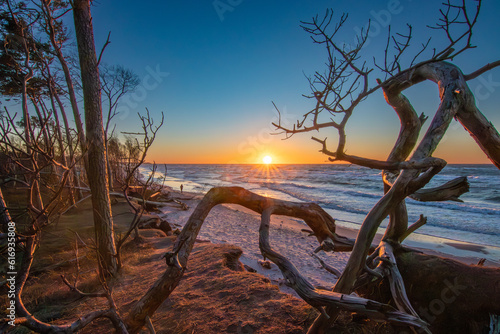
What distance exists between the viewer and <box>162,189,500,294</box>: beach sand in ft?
18.7

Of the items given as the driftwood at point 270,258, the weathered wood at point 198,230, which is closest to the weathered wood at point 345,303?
the driftwood at point 270,258

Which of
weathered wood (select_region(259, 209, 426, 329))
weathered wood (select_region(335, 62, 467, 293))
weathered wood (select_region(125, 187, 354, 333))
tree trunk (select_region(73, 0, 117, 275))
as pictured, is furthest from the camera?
tree trunk (select_region(73, 0, 117, 275))

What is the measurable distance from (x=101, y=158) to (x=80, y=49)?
2.03 m

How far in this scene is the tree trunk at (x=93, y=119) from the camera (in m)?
3.79

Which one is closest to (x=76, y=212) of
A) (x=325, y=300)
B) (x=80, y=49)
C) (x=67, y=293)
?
(x=67, y=293)

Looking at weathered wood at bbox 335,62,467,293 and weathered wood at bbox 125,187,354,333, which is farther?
weathered wood at bbox 335,62,467,293

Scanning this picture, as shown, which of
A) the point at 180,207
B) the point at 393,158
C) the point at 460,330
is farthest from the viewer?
the point at 180,207

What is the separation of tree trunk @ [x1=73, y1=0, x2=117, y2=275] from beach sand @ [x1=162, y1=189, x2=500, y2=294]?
3570 mm

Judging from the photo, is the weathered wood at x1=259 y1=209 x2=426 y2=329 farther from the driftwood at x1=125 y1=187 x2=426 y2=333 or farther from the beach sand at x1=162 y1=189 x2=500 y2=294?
the beach sand at x1=162 y1=189 x2=500 y2=294

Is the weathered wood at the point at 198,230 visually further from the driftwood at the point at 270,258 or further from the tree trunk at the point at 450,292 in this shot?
the tree trunk at the point at 450,292

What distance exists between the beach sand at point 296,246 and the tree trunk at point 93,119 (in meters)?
3.57

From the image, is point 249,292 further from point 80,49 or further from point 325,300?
point 80,49

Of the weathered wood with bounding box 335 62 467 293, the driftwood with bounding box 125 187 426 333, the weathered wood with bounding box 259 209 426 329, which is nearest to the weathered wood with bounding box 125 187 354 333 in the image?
the driftwood with bounding box 125 187 426 333

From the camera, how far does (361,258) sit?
218 cm
